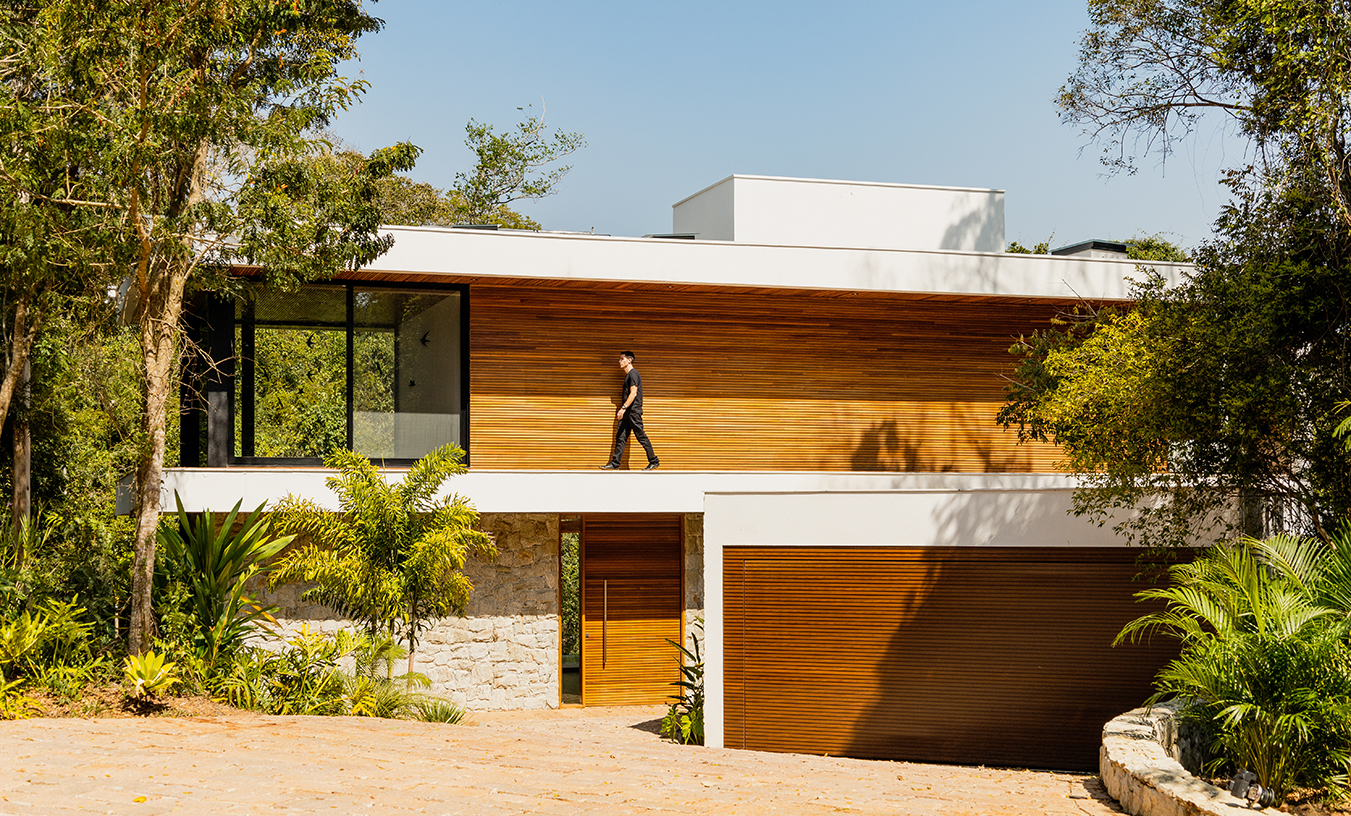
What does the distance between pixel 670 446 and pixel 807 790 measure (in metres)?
6.39

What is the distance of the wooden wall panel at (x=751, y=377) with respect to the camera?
503 inches

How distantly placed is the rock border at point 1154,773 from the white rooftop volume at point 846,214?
8.37 metres

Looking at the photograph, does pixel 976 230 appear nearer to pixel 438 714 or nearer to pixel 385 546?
pixel 385 546

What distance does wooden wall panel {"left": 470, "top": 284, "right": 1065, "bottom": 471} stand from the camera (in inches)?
503

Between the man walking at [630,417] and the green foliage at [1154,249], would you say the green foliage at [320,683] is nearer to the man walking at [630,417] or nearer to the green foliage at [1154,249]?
the man walking at [630,417]

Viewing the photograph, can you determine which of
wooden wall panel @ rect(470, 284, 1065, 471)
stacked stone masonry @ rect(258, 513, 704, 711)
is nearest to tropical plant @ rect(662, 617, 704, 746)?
stacked stone masonry @ rect(258, 513, 704, 711)

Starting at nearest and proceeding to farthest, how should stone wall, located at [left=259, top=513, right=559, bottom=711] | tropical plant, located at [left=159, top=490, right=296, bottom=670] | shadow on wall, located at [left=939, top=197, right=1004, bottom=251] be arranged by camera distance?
tropical plant, located at [left=159, top=490, right=296, bottom=670]
stone wall, located at [left=259, top=513, right=559, bottom=711]
shadow on wall, located at [left=939, top=197, right=1004, bottom=251]

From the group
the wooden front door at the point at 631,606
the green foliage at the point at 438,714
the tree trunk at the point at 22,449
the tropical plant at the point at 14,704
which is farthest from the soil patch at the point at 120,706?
the tree trunk at the point at 22,449

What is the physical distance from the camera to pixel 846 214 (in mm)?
15305

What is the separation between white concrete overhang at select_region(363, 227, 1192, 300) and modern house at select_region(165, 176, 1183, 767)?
1.2 inches

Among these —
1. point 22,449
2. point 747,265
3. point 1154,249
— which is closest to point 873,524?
point 747,265

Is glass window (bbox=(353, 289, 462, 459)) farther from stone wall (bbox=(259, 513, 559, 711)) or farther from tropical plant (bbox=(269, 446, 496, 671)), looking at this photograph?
tropical plant (bbox=(269, 446, 496, 671))

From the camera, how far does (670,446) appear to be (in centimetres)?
1322

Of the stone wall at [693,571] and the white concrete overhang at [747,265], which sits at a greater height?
the white concrete overhang at [747,265]
